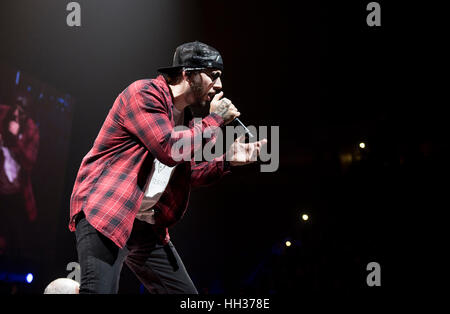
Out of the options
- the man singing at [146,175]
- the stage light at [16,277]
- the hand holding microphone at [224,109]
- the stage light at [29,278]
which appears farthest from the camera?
the stage light at [29,278]

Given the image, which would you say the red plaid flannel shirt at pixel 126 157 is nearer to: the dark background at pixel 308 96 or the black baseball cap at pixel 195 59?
the black baseball cap at pixel 195 59

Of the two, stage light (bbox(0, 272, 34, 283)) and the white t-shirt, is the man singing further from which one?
stage light (bbox(0, 272, 34, 283))

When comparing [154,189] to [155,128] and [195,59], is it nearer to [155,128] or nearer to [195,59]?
[155,128]

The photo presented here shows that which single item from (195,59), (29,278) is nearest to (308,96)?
(195,59)

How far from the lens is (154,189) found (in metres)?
1.67

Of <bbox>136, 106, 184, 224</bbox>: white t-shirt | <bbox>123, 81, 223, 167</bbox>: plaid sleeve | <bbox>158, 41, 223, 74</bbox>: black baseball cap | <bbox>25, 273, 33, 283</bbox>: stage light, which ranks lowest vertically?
<bbox>25, 273, 33, 283</bbox>: stage light

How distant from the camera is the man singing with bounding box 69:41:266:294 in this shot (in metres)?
1.33

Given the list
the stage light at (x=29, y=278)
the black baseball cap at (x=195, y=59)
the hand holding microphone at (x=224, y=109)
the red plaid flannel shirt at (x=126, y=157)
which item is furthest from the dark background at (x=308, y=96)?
the red plaid flannel shirt at (x=126, y=157)

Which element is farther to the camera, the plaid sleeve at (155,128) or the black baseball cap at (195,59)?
the black baseball cap at (195,59)

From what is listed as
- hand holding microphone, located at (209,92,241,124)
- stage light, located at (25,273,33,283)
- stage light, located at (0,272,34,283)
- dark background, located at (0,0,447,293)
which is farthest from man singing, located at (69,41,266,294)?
stage light, located at (25,273,33,283)

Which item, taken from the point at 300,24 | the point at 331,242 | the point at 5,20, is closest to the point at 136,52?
the point at 5,20

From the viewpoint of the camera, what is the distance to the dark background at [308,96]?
154 inches

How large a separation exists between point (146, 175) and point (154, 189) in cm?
18
